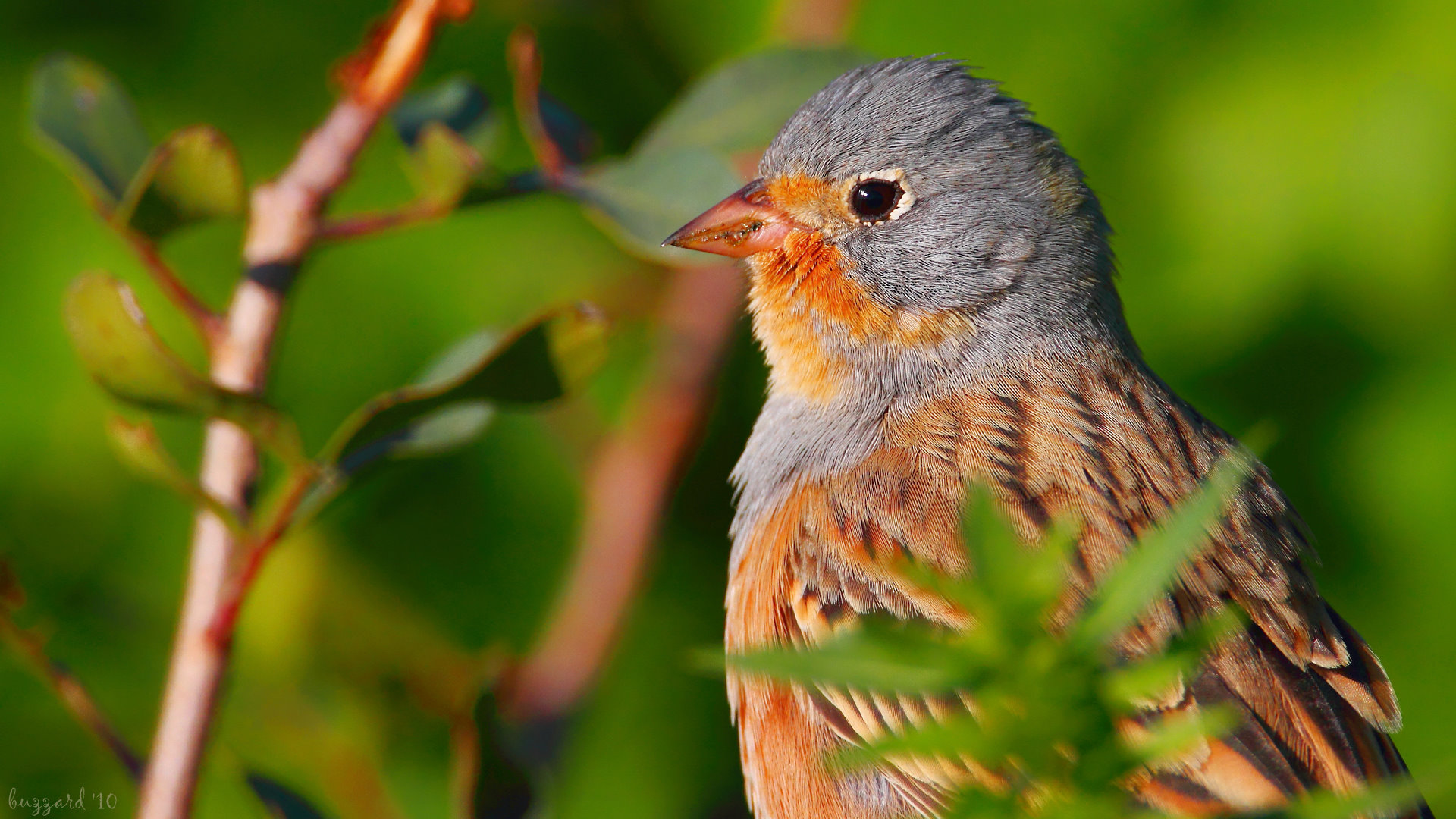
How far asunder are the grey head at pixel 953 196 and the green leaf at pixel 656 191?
0.64 metres

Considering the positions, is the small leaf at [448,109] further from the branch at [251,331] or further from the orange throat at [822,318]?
the orange throat at [822,318]

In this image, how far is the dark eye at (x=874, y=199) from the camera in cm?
188

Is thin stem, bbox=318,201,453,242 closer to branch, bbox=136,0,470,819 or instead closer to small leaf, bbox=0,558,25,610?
branch, bbox=136,0,470,819

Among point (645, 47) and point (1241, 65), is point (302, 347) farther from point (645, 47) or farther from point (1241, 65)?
point (1241, 65)

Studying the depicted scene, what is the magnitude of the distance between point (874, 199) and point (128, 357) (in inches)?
46.2

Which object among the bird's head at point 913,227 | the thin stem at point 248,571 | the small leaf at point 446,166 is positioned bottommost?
the bird's head at point 913,227

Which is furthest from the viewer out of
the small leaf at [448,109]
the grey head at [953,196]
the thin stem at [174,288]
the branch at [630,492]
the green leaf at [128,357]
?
the branch at [630,492]

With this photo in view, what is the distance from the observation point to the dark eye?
74.0 inches

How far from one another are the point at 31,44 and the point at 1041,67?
6.56 ft

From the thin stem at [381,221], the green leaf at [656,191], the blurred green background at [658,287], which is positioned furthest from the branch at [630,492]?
the thin stem at [381,221]

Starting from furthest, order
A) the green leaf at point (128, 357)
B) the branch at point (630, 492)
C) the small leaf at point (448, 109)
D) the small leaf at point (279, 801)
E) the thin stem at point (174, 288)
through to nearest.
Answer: the branch at point (630, 492) < the small leaf at point (448, 109) < the small leaf at point (279, 801) < the thin stem at point (174, 288) < the green leaf at point (128, 357)

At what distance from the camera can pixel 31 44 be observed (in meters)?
2.18

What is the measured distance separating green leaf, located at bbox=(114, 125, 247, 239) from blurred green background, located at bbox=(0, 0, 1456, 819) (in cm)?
96

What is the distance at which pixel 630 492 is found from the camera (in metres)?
2.23
